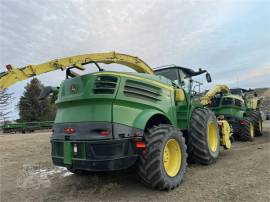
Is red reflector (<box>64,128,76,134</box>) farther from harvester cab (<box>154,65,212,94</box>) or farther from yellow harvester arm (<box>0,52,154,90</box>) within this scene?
harvester cab (<box>154,65,212,94</box>)

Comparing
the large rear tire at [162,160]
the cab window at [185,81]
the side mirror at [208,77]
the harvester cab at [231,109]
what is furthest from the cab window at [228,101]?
the large rear tire at [162,160]

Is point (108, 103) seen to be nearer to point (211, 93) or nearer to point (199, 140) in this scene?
point (199, 140)

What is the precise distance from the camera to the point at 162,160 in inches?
198

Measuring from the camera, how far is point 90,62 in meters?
6.24

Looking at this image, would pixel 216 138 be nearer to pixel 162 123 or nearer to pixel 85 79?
pixel 162 123

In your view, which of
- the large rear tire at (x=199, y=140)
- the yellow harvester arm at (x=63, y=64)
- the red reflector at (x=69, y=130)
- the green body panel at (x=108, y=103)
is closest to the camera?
the green body panel at (x=108, y=103)

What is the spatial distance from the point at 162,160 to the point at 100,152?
1101 mm

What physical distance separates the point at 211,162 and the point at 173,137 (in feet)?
6.68

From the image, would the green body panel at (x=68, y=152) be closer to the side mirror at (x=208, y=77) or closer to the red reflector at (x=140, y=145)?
the red reflector at (x=140, y=145)

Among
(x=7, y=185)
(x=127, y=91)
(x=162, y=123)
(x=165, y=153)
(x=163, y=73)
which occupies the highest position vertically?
(x=163, y=73)

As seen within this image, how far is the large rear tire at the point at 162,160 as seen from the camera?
492cm

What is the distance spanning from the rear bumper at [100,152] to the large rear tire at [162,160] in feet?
0.72

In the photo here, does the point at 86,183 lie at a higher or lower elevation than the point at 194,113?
lower

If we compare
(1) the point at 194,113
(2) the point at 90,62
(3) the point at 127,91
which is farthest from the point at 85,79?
(1) the point at 194,113
